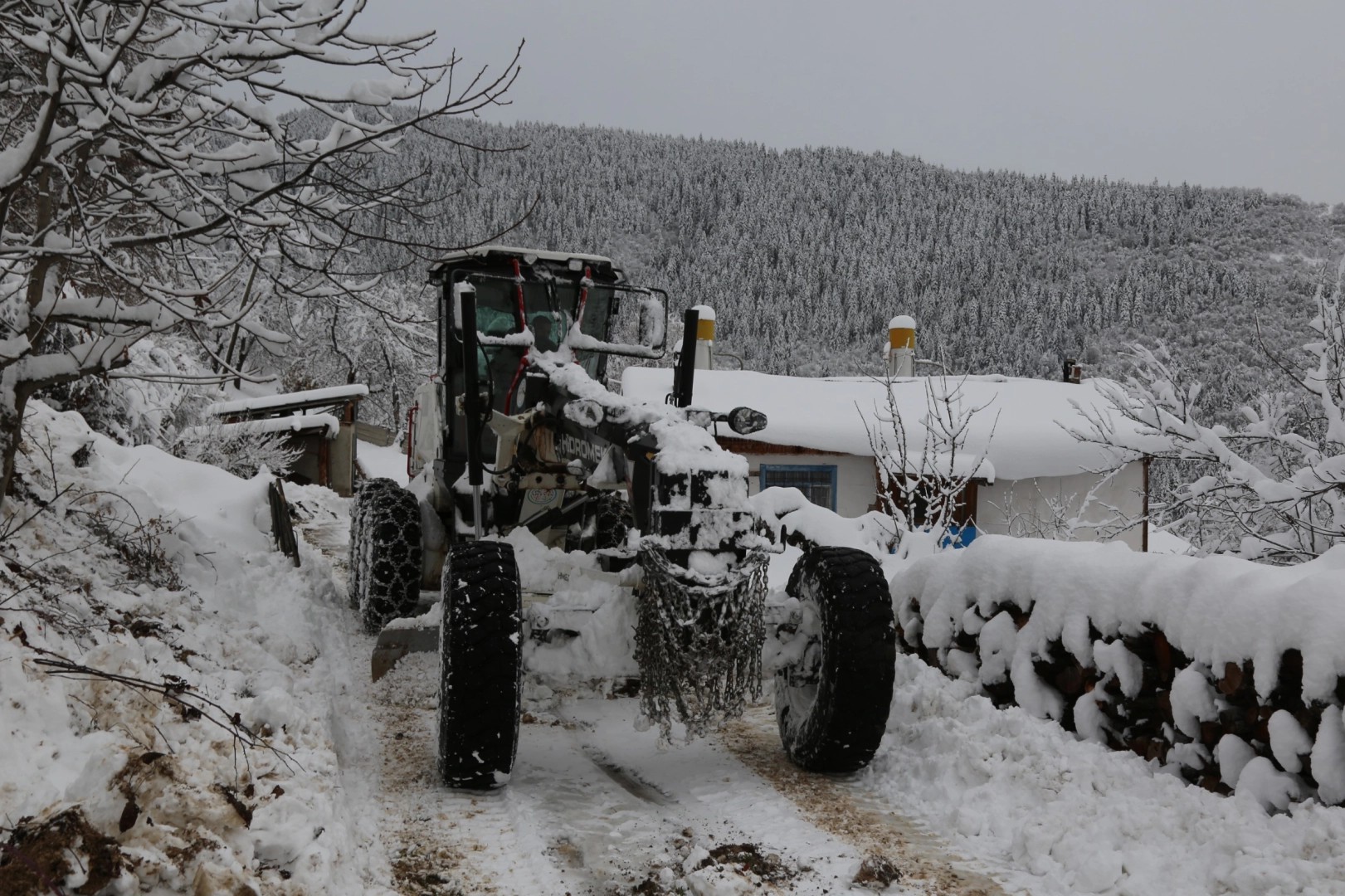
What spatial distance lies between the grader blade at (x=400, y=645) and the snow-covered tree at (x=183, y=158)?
158 cm

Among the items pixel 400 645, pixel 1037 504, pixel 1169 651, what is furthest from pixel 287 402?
pixel 1169 651

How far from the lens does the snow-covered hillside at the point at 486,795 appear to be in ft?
10.6

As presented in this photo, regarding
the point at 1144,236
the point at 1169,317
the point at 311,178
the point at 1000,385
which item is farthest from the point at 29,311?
the point at 1144,236

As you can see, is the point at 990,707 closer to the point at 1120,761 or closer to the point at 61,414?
the point at 1120,761

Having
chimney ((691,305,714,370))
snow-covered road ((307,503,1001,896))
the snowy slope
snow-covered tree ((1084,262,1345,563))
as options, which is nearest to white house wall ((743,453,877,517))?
chimney ((691,305,714,370))

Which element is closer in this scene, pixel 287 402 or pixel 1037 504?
pixel 1037 504

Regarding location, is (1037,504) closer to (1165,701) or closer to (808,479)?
(808,479)

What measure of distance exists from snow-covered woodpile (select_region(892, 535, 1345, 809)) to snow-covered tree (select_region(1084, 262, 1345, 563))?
2786 mm

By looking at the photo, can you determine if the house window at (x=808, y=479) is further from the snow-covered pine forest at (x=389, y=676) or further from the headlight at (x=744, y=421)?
the headlight at (x=744, y=421)

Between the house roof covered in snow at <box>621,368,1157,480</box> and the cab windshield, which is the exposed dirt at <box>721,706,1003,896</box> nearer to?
the cab windshield

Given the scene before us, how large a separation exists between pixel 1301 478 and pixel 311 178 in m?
6.83

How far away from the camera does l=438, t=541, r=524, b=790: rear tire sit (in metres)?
4.45

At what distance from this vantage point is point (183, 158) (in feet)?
13.0

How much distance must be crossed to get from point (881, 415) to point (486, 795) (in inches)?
539
